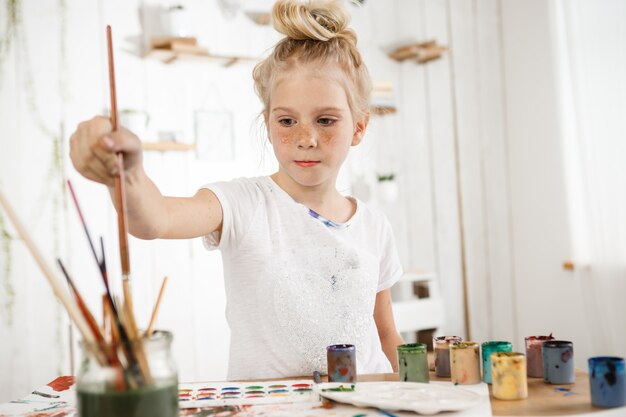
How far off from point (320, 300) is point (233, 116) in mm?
2294

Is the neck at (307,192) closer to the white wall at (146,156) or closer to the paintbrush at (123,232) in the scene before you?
the paintbrush at (123,232)

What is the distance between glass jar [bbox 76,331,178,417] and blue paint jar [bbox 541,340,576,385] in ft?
2.06

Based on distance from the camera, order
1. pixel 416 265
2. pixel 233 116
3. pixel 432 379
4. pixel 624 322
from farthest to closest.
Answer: pixel 416 265 → pixel 233 116 → pixel 624 322 → pixel 432 379

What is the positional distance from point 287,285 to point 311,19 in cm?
56

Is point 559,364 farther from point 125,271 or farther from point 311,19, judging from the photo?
point 311,19

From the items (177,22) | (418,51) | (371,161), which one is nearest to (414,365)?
(177,22)

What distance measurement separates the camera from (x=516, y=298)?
4.16 meters

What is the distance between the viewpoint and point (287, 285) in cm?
130

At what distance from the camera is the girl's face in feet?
4.27

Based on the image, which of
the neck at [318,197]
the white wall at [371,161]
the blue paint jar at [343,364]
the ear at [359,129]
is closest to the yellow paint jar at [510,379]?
the blue paint jar at [343,364]

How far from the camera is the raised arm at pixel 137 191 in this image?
0.76 meters

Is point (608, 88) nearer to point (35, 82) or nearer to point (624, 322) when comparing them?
point (624, 322)

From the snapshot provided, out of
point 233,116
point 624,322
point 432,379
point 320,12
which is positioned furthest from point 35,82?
point 624,322

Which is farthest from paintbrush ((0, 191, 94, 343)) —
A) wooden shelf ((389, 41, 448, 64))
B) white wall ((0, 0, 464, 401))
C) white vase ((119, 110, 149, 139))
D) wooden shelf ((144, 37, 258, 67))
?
wooden shelf ((389, 41, 448, 64))
